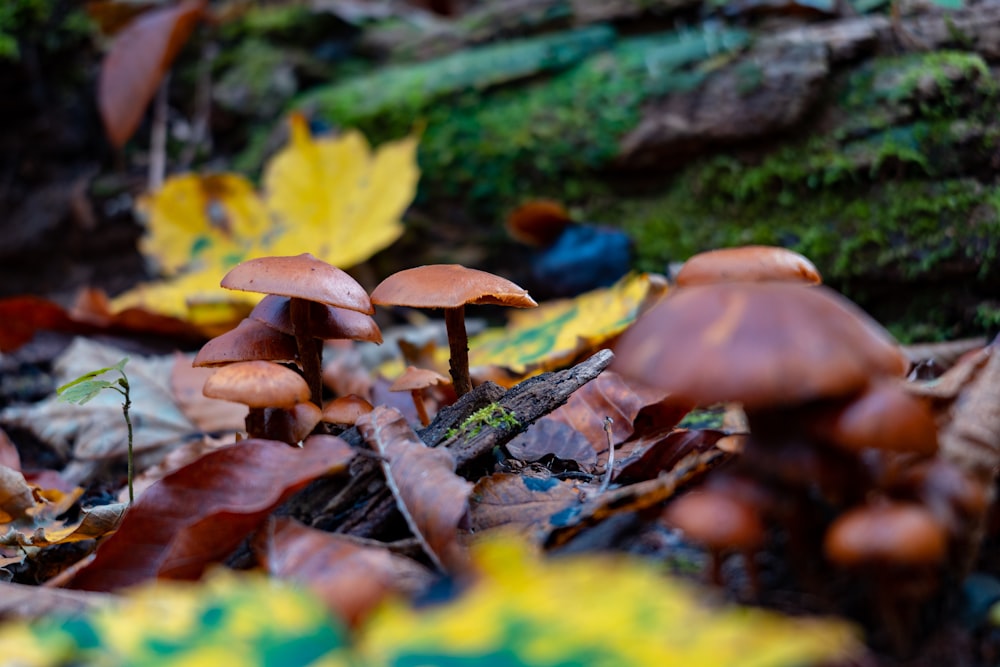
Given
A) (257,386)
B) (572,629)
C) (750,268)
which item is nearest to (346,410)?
(257,386)

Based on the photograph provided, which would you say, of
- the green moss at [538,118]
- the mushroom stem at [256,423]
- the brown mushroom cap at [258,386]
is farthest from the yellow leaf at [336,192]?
the brown mushroom cap at [258,386]

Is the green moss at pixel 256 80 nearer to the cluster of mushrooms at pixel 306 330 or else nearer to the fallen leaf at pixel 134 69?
the fallen leaf at pixel 134 69

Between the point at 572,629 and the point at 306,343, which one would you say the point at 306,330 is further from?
the point at 572,629

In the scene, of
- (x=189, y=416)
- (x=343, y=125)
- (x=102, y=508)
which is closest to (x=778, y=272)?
(x=102, y=508)

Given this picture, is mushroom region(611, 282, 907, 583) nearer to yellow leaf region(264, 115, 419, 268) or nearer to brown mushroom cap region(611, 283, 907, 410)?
brown mushroom cap region(611, 283, 907, 410)

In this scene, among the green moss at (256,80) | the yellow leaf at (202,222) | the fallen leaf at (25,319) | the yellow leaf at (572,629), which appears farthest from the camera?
the green moss at (256,80)
